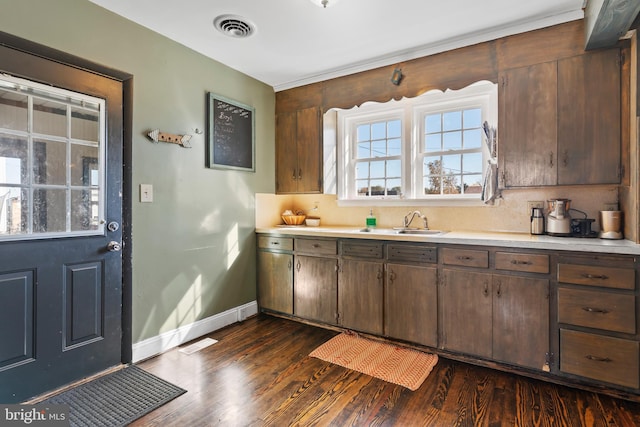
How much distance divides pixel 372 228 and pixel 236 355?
1726 millimetres

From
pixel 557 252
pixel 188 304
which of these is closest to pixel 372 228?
pixel 557 252

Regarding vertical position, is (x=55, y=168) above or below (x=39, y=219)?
above

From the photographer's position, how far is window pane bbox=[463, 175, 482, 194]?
3018 mm

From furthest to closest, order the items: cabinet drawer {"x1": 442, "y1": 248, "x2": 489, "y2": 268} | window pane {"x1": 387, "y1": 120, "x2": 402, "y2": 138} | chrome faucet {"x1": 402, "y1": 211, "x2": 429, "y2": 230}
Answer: window pane {"x1": 387, "y1": 120, "x2": 402, "y2": 138} → chrome faucet {"x1": 402, "y1": 211, "x2": 429, "y2": 230} → cabinet drawer {"x1": 442, "y1": 248, "x2": 489, "y2": 268}

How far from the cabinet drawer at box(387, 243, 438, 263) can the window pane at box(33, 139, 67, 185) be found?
235cm

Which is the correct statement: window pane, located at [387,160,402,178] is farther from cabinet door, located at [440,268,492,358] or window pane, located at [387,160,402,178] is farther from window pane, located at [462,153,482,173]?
cabinet door, located at [440,268,492,358]

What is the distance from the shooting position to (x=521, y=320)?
2219 millimetres

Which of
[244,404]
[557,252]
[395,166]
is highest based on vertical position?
[395,166]

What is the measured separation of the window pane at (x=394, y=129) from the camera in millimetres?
3404

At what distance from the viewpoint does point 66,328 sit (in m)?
2.12

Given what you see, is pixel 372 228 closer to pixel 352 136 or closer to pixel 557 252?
pixel 352 136

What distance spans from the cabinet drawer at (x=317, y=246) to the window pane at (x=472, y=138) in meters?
1.54

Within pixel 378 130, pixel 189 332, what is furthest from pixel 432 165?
pixel 189 332

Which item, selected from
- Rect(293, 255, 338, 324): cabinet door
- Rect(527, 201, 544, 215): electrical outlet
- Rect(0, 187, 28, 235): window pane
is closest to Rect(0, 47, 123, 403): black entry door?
Rect(0, 187, 28, 235): window pane
